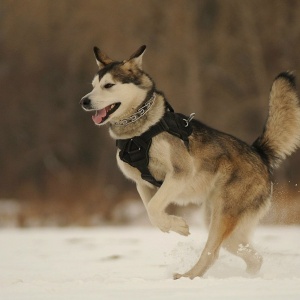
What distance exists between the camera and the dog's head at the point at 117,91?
5.49 meters

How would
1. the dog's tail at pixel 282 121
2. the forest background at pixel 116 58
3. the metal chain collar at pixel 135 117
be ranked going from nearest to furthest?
1. the metal chain collar at pixel 135 117
2. the dog's tail at pixel 282 121
3. the forest background at pixel 116 58

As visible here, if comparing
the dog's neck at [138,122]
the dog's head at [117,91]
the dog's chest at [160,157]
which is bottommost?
the dog's chest at [160,157]

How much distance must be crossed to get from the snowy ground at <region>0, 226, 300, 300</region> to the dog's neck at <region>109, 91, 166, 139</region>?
1.17m

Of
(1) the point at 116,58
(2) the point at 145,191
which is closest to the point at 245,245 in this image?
(2) the point at 145,191

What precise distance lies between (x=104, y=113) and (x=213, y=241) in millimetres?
1381

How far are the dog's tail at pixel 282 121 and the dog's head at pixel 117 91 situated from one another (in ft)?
3.67

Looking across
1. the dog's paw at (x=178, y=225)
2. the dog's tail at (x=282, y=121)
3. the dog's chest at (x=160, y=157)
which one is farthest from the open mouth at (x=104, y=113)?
the dog's tail at (x=282, y=121)

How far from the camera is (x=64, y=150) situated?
943 inches

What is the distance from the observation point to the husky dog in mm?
5574

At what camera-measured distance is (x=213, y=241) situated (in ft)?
18.8

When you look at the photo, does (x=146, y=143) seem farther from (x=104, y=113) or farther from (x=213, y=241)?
(x=213, y=241)

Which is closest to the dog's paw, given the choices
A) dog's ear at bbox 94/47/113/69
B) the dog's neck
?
the dog's neck

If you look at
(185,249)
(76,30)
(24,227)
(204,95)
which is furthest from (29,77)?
(185,249)

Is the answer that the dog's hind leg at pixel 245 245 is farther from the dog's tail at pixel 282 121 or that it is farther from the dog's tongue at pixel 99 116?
the dog's tongue at pixel 99 116
